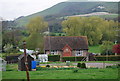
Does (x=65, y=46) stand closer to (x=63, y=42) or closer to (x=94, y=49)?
(x=63, y=42)

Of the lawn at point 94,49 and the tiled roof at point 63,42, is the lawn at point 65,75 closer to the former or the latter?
the tiled roof at point 63,42

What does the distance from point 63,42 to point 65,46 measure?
1278mm

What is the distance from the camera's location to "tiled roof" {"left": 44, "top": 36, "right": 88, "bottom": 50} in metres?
39.9

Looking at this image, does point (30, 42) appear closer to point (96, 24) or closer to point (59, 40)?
point (59, 40)

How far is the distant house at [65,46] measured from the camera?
3978 centimetres

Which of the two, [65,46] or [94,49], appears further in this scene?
[94,49]

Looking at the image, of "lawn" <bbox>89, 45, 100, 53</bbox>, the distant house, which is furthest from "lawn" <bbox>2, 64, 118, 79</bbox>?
"lawn" <bbox>89, 45, 100, 53</bbox>

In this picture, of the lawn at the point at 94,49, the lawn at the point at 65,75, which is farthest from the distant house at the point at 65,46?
the lawn at the point at 65,75

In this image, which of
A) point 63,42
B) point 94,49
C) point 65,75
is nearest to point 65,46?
point 63,42

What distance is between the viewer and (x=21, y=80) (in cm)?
1295

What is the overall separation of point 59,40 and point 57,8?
4701 inches

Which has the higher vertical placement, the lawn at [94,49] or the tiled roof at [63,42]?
the tiled roof at [63,42]

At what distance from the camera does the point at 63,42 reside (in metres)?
41.0

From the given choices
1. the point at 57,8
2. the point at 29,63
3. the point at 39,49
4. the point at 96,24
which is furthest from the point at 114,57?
the point at 57,8
